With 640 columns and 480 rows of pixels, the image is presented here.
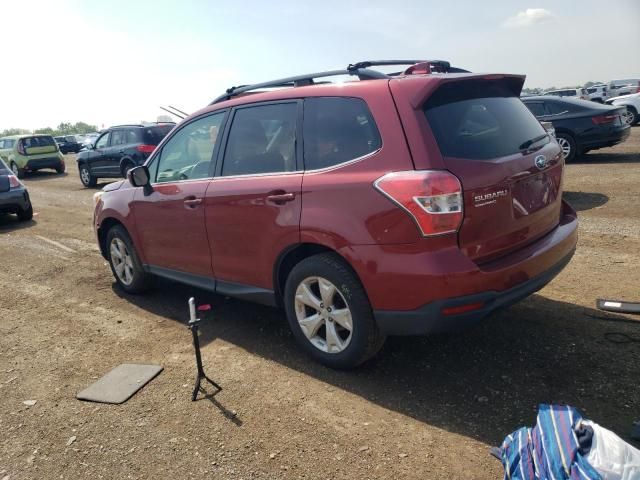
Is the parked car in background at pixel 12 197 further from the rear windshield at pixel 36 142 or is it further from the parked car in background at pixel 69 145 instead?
the parked car in background at pixel 69 145

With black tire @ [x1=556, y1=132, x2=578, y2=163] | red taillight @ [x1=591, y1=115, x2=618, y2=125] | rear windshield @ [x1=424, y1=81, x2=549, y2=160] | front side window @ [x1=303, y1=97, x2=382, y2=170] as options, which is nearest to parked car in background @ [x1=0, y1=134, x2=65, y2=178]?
black tire @ [x1=556, y1=132, x2=578, y2=163]

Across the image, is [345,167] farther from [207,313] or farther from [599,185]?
[599,185]

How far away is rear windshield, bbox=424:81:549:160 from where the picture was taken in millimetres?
2922

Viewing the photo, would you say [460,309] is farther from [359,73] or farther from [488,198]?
[359,73]

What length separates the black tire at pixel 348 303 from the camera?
308 cm

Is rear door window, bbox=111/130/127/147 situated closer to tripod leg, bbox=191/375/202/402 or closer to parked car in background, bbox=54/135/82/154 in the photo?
tripod leg, bbox=191/375/202/402

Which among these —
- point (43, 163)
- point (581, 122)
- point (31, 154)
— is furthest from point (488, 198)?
point (31, 154)

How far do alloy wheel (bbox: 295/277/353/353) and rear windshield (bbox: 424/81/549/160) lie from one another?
3.69ft

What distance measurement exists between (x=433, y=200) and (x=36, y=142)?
2232cm

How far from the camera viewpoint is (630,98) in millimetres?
19734

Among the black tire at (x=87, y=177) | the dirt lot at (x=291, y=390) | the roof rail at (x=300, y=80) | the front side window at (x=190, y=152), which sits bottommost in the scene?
the black tire at (x=87, y=177)

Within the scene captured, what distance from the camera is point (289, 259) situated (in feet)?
11.6

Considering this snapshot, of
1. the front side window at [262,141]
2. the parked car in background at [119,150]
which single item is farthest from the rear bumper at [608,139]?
the parked car in background at [119,150]

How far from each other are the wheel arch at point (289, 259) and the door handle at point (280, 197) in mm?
305
